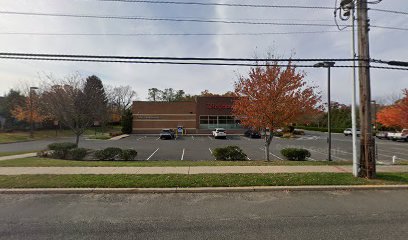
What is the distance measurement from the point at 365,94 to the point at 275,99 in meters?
4.72

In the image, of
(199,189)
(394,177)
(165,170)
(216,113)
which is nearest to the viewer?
(199,189)

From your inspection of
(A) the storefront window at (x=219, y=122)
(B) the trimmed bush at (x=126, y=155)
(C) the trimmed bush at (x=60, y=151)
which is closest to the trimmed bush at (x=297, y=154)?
(B) the trimmed bush at (x=126, y=155)

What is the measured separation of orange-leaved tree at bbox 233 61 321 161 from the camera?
13.2 metres

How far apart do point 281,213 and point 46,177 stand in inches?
284

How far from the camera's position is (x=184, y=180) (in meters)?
8.12

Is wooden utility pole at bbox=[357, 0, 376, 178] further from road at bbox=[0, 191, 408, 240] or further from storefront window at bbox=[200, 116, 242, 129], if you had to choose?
storefront window at bbox=[200, 116, 242, 129]

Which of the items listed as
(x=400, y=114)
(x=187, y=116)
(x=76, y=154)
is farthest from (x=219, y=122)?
(x=76, y=154)

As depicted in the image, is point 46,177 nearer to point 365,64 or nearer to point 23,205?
point 23,205

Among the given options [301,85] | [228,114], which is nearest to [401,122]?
[228,114]

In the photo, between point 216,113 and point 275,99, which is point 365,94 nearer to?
point 275,99

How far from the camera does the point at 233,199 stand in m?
6.79

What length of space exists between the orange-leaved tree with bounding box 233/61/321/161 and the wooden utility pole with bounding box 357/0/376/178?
431 cm

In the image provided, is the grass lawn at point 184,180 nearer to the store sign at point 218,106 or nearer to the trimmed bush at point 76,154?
the trimmed bush at point 76,154

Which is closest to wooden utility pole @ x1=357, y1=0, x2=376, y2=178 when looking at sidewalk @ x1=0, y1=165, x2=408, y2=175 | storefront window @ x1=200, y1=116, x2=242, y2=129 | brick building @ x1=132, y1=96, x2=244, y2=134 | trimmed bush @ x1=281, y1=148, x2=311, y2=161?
sidewalk @ x1=0, y1=165, x2=408, y2=175
